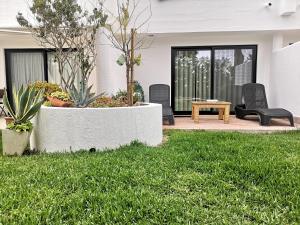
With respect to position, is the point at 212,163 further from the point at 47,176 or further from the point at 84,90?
the point at 84,90

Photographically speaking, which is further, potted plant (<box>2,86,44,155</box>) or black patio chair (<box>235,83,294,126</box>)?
black patio chair (<box>235,83,294,126</box>)

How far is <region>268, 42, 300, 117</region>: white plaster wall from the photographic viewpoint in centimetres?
936

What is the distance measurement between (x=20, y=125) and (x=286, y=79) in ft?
30.2

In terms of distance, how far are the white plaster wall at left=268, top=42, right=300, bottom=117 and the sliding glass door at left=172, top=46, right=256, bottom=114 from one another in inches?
42.0

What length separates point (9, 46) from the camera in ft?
40.3

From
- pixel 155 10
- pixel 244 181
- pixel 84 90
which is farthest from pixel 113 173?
pixel 155 10

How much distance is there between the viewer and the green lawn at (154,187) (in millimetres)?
2783

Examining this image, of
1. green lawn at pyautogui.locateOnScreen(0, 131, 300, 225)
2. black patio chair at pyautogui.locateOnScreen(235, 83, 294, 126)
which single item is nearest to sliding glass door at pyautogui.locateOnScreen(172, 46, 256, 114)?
black patio chair at pyautogui.locateOnScreen(235, 83, 294, 126)

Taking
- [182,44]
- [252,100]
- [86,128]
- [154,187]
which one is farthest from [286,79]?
[154,187]

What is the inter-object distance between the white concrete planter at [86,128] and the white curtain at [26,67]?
7.56m

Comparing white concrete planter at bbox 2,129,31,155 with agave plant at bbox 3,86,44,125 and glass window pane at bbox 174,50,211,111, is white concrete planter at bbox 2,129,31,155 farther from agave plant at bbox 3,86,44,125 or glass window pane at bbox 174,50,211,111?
glass window pane at bbox 174,50,211,111

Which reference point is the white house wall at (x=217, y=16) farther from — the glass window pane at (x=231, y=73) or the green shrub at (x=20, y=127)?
the green shrub at (x=20, y=127)

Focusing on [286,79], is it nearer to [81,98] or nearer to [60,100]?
[81,98]

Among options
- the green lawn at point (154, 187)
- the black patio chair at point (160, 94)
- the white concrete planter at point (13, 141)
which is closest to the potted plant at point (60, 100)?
the white concrete planter at point (13, 141)
